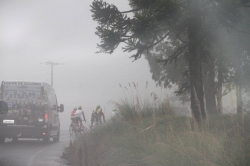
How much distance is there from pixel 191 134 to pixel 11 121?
40.6ft

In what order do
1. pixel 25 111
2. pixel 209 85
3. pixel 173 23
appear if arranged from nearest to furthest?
pixel 173 23, pixel 25 111, pixel 209 85

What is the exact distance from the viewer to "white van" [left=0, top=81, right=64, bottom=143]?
19484mm

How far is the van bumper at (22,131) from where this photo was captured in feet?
63.6

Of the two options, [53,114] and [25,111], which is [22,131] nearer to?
[25,111]

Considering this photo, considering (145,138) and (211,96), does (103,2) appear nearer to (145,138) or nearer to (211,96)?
(145,138)

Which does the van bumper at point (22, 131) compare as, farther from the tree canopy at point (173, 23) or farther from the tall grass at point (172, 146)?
the tree canopy at point (173, 23)

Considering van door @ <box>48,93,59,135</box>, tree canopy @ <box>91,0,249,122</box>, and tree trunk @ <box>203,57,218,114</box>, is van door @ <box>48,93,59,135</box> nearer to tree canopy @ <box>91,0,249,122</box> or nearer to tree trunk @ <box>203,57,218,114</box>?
tree trunk @ <box>203,57,218,114</box>

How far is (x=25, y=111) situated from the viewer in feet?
64.5

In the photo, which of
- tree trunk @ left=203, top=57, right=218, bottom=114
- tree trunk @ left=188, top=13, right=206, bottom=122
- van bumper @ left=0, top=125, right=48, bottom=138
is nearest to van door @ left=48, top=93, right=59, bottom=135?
van bumper @ left=0, top=125, right=48, bottom=138

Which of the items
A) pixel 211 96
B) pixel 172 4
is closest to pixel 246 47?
pixel 211 96

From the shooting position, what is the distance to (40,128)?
19.7m

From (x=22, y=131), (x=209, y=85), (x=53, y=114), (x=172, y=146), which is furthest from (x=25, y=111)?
(x=172, y=146)

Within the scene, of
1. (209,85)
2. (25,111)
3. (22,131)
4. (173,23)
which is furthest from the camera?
(209,85)

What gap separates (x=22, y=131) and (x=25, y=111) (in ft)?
2.74
